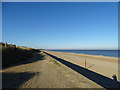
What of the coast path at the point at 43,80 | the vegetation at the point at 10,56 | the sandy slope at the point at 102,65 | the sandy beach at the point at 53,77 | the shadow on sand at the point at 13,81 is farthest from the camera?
the vegetation at the point at 10,56

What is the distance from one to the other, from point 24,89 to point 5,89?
2.95ft

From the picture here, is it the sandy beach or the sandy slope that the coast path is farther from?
the sandy slope

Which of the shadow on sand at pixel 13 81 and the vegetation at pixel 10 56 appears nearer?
the shadow on sand at pixel 13 81

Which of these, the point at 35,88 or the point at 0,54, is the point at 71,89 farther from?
the point at 0,54

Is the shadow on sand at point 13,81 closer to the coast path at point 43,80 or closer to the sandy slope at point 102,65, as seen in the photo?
the coast path at point 43,80

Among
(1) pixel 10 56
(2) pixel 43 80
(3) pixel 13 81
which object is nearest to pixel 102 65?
(2) pixel 43 80

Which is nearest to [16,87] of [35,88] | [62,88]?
[35,88]

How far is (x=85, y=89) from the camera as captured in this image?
15.7 feet

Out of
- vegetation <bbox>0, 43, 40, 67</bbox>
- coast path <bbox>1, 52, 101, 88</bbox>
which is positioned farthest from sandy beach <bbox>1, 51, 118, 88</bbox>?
vegetation <bbox>0, 43, 40, 67</bbox>

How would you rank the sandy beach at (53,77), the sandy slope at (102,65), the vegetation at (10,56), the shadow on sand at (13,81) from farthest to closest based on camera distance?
the vegetation at (10,56), the sandy slope at (102,65), the sandy beach at (53,77), the shadow on sand at (13,81)

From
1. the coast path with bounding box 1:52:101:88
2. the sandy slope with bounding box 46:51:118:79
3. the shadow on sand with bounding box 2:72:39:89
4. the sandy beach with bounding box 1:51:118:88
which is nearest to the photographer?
the shadow on sand with bounding box 2:72:39:89

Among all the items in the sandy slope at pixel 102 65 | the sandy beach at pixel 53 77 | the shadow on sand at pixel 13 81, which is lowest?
the sandy slope at pixel 102 65

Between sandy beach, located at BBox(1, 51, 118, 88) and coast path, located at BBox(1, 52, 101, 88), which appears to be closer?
coast path, located at BBox(1, 52, 101, 88)

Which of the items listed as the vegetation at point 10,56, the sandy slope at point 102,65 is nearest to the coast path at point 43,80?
the vegetation at point 10,56
